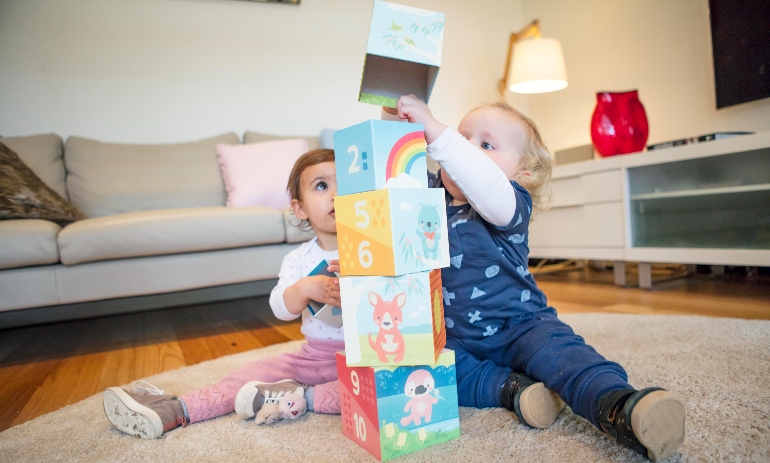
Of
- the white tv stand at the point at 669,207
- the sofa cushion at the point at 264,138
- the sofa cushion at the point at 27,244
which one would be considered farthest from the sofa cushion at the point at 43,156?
the white tv stand at the point at 669,207

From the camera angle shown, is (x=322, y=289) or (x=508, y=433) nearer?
(x=508, y=433)

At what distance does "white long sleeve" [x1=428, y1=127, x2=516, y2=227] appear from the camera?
2.59ft

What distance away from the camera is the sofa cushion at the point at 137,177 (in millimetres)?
2264

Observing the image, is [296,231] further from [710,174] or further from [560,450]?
[710,174]

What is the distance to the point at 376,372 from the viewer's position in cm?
72

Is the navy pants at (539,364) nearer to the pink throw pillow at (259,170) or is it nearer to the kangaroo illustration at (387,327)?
the kangaroo illustration at (387,327)

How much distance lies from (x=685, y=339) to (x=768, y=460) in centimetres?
67

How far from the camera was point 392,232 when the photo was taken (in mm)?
675

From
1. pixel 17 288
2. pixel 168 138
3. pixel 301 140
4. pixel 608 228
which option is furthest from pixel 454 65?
pixel 17 288

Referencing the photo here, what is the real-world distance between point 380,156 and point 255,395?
0.51 metres

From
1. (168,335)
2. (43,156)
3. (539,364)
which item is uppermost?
(43,156)

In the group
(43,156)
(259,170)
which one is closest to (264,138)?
(259,170)

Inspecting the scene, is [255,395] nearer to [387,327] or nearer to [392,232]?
[387,327]

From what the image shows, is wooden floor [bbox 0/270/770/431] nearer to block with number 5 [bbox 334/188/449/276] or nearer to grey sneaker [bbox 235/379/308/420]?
grey sneaker [bbox 235/379/308/420]
